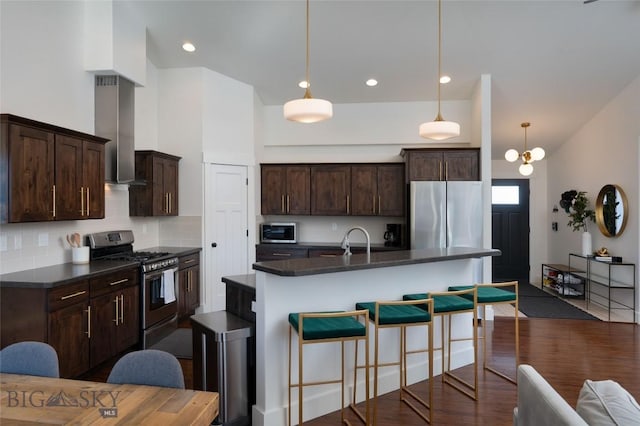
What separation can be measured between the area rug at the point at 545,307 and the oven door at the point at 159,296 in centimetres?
477

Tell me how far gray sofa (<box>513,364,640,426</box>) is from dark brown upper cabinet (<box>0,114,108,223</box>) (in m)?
3.58

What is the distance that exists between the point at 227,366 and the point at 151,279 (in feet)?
6.74

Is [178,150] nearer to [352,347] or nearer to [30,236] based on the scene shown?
[30,236]

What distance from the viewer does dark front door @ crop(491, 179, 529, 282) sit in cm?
791

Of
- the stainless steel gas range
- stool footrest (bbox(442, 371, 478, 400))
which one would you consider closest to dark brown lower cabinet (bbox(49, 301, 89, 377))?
the stainless steel gas range

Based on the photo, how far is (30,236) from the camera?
3500mm

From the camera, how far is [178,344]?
431 centimetres

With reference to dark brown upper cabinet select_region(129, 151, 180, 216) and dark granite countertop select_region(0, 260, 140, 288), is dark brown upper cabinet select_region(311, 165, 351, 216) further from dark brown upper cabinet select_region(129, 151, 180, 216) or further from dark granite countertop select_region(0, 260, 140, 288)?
dark granite countertop select_region(0, 260, 140, 288)

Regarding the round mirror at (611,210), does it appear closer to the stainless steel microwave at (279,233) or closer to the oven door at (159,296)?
the stainless steel microwave at (279,233)

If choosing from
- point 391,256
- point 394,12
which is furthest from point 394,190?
point 391,256

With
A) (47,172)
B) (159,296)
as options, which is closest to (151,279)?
(159,296)

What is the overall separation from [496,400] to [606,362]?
1.61 m

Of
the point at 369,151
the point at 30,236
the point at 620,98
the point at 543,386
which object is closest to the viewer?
the point at 543,386

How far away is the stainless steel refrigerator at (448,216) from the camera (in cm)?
518
